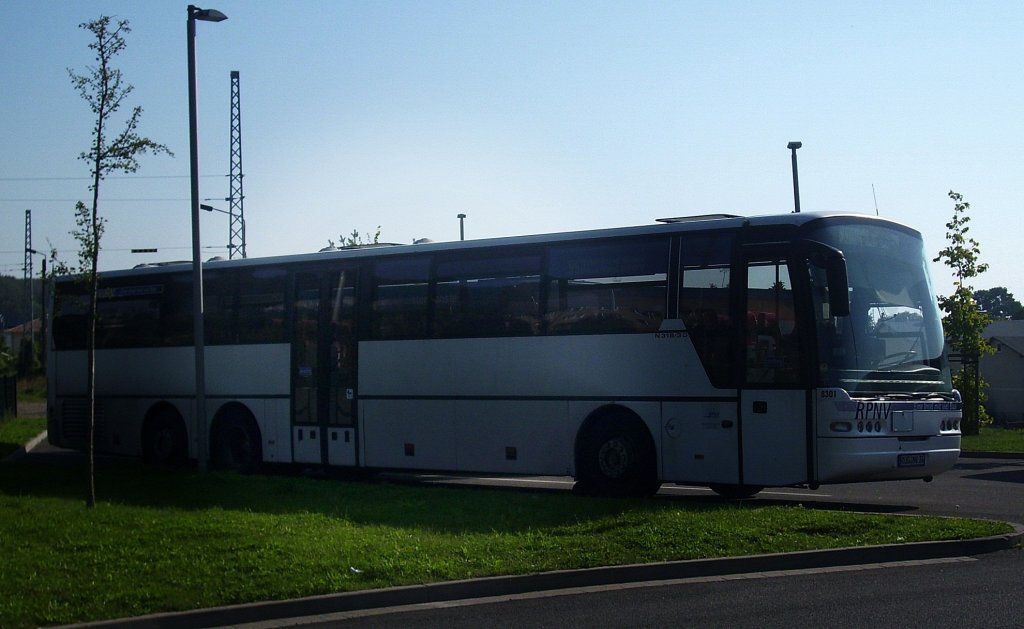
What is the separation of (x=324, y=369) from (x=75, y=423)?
6.36 m

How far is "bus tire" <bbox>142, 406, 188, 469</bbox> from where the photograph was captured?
2094 cm

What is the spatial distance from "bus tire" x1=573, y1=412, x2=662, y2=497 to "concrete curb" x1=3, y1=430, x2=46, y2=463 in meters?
11.0

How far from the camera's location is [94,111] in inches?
536

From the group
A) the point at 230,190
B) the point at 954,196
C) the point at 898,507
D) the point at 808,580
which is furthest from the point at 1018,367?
the point at 808,580

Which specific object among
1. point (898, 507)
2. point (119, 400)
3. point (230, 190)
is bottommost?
point (898, 507)

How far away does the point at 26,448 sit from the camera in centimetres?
2614

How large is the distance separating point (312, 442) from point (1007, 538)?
36.2 ft

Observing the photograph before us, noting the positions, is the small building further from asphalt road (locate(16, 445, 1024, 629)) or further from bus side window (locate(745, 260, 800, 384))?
asphalt road (locate(16, 445, 1024, 629))

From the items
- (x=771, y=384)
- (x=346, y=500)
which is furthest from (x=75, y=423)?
(x=771, y=384)

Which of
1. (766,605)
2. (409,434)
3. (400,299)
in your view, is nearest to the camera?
(766,605)

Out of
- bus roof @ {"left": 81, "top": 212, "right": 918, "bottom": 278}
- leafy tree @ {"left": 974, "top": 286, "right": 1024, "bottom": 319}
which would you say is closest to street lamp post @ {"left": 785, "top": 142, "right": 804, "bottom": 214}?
bus roof @ {"left": 81, "top": 212, "right": 918, "bottom": 278}

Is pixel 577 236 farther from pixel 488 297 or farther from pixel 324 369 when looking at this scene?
pixel 324 369

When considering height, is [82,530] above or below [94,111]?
below

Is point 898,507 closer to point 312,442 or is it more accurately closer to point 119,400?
point 312,442
